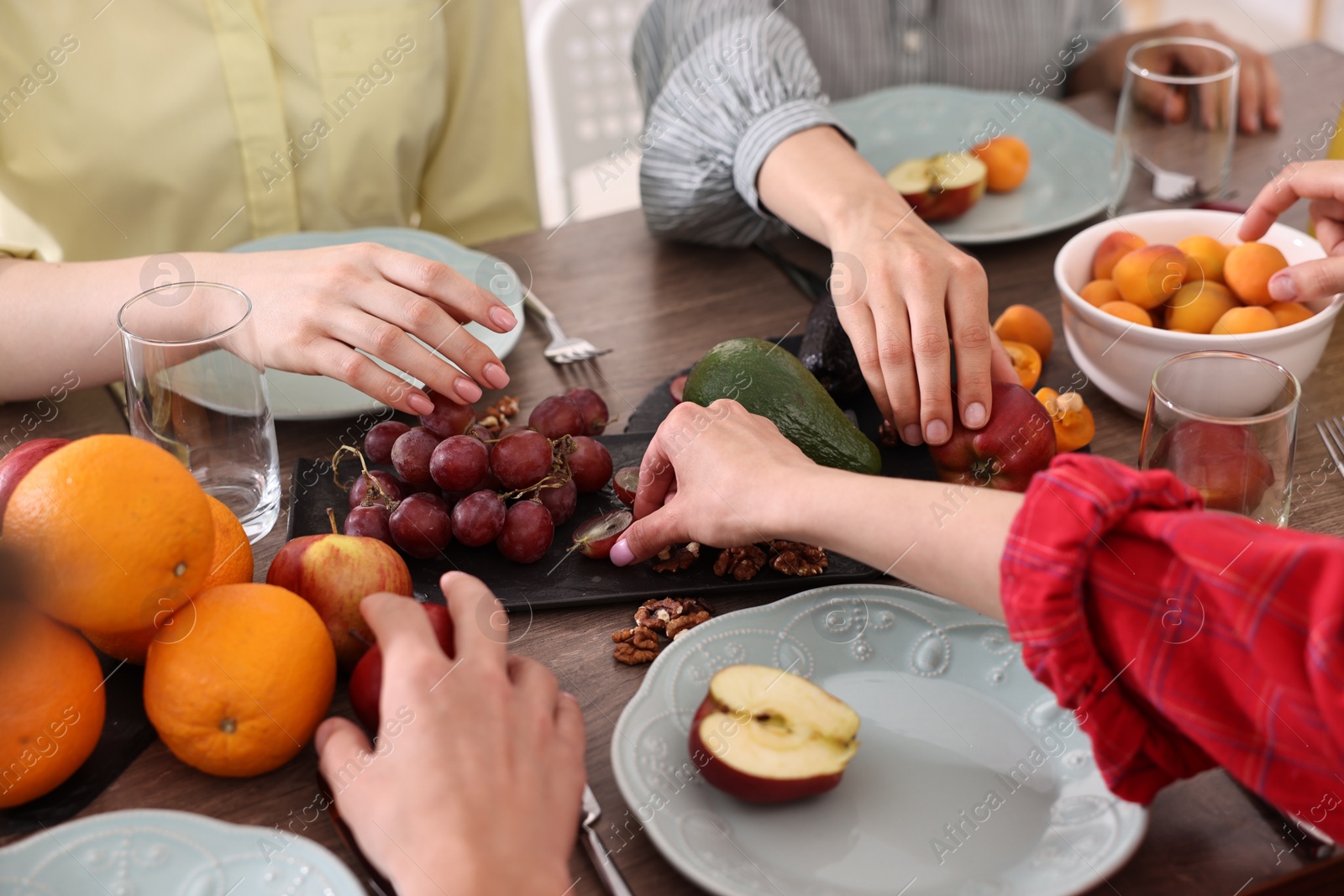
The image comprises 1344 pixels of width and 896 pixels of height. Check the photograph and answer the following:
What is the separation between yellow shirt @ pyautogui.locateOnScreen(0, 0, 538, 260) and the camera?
1299 millimetres

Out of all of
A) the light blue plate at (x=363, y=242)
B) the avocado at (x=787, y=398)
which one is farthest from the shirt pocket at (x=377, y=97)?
the avocado at (x=787, y=398)

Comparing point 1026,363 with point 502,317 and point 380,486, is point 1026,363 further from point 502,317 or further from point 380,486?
point 380,486

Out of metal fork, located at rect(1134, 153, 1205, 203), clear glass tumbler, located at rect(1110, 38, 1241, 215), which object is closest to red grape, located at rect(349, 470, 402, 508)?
clear glass tumbler, located at rect(1110, 38, 1241, 215)

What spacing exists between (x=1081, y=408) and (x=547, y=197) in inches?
95.8

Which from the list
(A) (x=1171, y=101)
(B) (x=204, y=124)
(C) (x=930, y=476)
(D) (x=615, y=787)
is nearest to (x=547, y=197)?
(B) (x=204, y=124)

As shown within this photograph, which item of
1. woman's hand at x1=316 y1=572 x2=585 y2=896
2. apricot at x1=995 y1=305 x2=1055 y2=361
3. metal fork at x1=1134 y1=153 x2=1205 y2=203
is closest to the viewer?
woman's hand at x1=316 y1=572 x2=585 y2=896

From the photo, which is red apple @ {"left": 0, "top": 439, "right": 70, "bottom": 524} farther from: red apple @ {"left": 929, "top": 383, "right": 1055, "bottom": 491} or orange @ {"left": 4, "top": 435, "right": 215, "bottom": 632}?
red apple @ {"left": 929, "top": 383, "right": 1055, "bottom": 491}

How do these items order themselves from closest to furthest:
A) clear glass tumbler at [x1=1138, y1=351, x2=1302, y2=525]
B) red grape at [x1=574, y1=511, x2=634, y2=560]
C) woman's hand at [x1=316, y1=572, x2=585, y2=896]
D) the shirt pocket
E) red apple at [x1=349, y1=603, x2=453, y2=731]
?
woman's hand at [x1=316, y1=572, x2=585, y2=896], red apple at [x1=349, y1=603, x2=453, y2=731], clear glass tumbler at [x1=1138, y1=351, x2=1302, y2=525], red grape at [x1=574, y1=511, x2=634, y2=560], the shirt pocket

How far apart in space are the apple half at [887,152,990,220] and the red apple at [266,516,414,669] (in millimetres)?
816

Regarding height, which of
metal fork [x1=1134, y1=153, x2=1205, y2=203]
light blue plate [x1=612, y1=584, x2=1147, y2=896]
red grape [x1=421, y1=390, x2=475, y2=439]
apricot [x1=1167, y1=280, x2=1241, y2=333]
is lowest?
light blue plate [x1=612, y1=584, x2=1147, y2=896]

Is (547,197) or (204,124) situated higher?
(204,124)

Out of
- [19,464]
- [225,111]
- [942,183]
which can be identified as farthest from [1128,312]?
[225,111]

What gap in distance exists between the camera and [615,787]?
2.20 ft

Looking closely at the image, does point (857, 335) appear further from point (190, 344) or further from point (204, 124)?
point (204, 124)
